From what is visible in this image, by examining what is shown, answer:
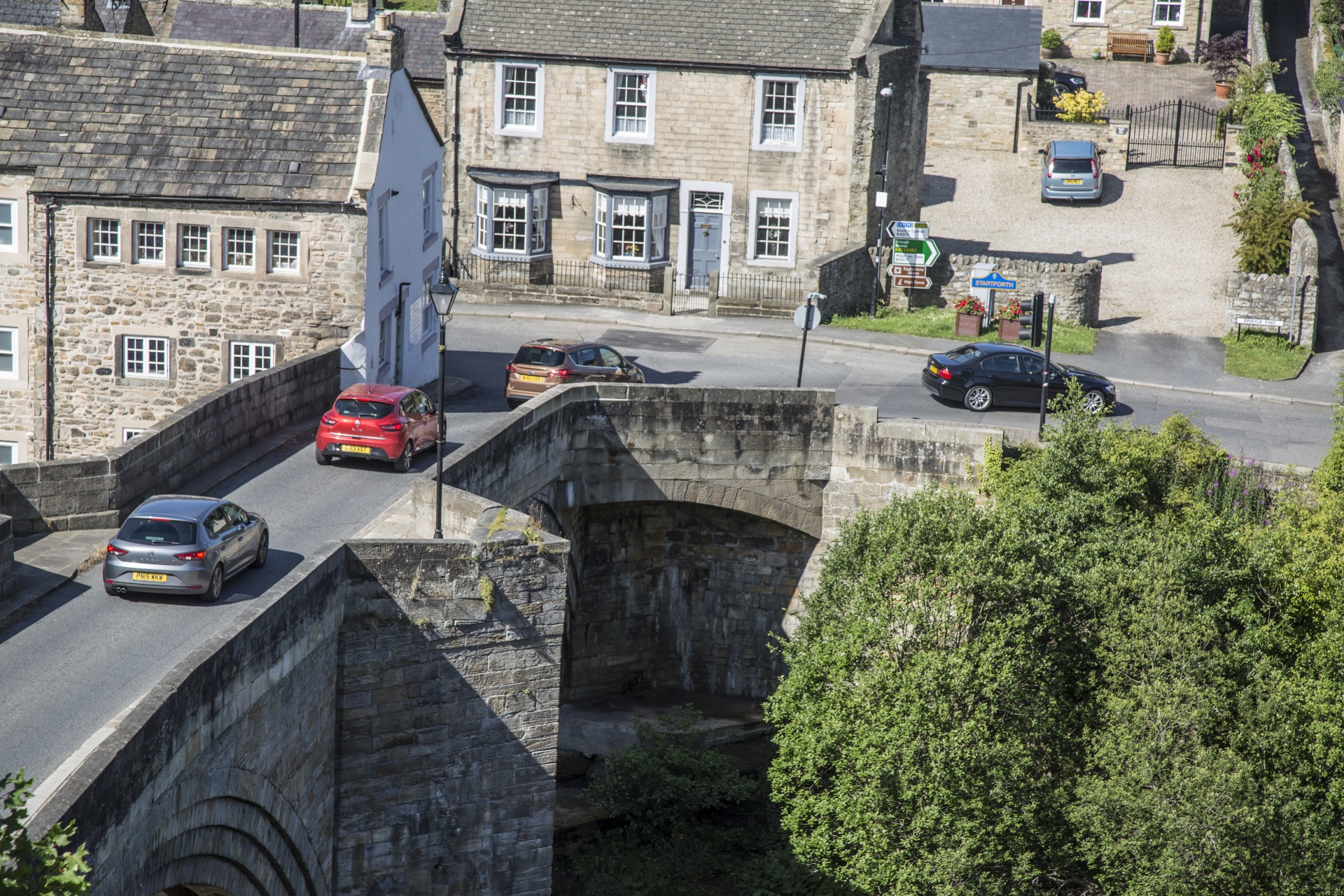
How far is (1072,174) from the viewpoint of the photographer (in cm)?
5544

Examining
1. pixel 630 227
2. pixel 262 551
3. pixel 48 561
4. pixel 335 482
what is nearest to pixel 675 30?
pixel 630 227

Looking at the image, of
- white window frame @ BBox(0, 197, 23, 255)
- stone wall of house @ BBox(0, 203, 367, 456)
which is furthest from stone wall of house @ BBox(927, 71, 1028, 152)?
white window frame @ BBox(0, 197, 23, 255)

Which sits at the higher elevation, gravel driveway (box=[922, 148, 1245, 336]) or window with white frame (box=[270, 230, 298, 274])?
gravel driveway (box=[922, 148, 1245, 336])

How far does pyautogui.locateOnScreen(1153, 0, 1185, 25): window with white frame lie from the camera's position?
Answer: 67125 mm

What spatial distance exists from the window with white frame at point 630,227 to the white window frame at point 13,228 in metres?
17.5

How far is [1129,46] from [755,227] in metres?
29.4

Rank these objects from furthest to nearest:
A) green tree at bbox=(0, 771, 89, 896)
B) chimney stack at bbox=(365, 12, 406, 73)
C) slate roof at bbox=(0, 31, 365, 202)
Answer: chimney stack at bbox=(365, 12, 406, 73) → slate roof at bbox=(0, 31, 365, 202) → green tree at bbox=(0, 771, 89, 896)

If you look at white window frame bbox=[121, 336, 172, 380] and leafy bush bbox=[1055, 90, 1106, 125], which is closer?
white window frame bbox=[121, 336, 172, 380]

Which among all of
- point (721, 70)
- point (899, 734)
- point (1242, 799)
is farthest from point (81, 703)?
point (721, 70)

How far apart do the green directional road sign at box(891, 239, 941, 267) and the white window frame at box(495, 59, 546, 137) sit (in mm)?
10811

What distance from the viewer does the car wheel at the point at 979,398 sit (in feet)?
113

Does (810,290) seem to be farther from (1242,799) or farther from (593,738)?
(1242,799)

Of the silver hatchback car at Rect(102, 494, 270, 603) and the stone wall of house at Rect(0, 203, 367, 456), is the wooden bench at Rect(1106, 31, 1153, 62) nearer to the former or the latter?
the stone wall of house at Rect(0, 203, 367, 456)

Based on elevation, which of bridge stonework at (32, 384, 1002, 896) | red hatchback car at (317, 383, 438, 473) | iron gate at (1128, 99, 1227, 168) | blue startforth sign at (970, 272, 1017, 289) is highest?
iron gate at (1128, 99, 1227, 168)
